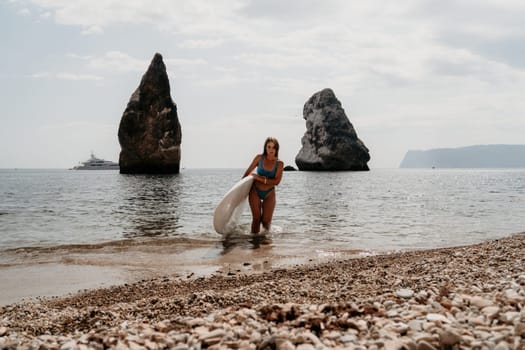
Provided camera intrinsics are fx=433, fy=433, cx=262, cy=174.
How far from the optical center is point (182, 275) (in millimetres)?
7184

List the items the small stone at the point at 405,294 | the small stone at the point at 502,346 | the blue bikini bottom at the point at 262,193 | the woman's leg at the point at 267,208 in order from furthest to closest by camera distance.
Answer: the woman's leg at the point at 267,208, the blue bikini bottom at the point at 262,193, the small stone at the point at 405,294, the small stone at the point at 502,346

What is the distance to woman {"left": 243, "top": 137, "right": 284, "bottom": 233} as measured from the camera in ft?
35.0

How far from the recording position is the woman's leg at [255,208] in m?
11.0

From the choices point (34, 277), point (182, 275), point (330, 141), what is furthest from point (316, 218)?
point (330, 141)

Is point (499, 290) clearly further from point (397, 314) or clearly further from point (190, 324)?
point (190, 324)

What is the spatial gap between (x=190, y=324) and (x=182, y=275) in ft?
12.2

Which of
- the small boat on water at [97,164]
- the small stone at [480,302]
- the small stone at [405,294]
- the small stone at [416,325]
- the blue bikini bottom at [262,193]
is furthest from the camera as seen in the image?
the small boat on water at [97,164]

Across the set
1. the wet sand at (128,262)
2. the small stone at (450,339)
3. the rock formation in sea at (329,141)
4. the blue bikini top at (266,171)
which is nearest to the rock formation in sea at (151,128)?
the rock formation in sea at (329,141)

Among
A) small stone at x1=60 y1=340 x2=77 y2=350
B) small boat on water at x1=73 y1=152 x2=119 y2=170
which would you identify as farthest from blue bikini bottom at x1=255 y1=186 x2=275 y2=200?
small boat on water at x1=73 y1=152 x2=119 y2=170

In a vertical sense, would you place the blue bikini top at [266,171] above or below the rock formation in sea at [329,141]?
below

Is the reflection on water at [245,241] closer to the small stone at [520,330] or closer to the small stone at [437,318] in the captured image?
the small stone at [437,318]

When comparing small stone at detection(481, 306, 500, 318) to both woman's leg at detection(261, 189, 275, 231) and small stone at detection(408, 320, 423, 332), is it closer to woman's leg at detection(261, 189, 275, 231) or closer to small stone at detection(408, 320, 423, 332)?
small stone at detection(408, 320, 423, 332)

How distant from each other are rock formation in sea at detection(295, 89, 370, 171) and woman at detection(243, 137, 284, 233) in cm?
8677

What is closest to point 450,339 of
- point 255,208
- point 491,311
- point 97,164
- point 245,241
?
point 491,311
